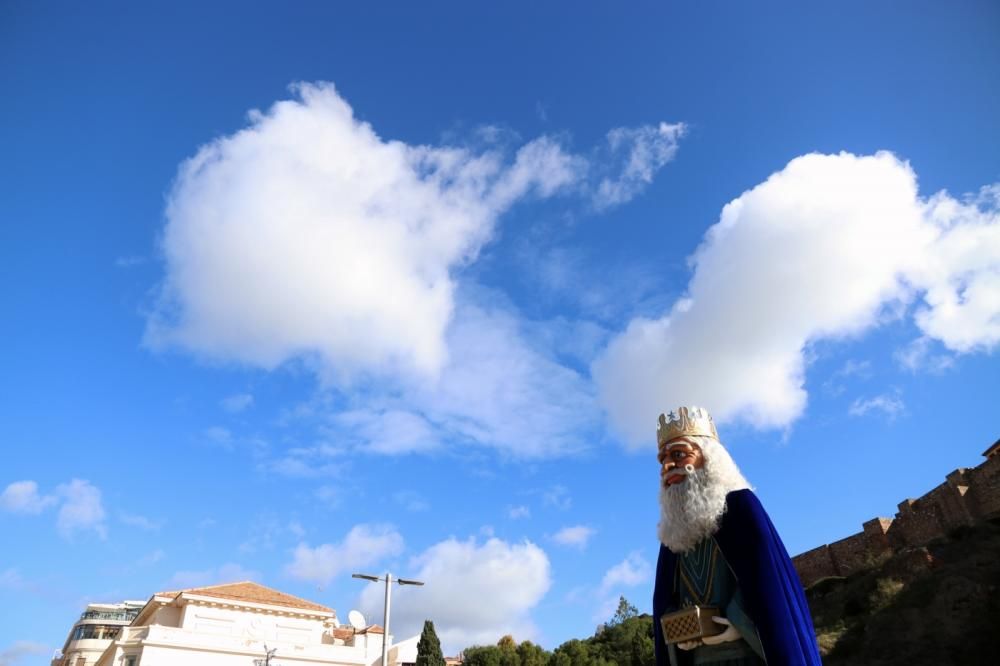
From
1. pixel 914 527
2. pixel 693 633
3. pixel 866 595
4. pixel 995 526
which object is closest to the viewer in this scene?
pixel 693 633

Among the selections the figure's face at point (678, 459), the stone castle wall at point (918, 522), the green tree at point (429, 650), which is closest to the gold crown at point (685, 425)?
the figure's face at point (678, 459)

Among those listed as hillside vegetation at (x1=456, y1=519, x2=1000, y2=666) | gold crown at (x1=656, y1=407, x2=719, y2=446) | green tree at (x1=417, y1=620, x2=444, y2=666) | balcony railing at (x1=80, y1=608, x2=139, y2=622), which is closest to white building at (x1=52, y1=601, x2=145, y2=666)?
balcony railing at (x1=80, y1=608, x2=139, y2=622)

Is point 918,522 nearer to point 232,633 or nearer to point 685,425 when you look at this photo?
point 685,425

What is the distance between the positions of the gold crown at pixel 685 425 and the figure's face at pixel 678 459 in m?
0.06

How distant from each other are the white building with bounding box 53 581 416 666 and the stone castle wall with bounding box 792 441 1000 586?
22526 millimetres

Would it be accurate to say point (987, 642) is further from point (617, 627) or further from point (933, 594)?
point (617, 627)

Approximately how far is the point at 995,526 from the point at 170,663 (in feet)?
107

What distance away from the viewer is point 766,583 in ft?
14.1

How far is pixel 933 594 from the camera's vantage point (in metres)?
22.2

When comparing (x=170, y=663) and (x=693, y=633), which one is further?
(x=170, y=663)

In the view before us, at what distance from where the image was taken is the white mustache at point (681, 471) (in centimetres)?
517

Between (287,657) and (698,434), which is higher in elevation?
(287,657)

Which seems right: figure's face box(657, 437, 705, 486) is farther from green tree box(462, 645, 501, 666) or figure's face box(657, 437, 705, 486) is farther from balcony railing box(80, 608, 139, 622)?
balcony railing box(80, 608, 139, 622)

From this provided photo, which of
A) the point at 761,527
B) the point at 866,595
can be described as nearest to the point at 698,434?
the point at 761,527
